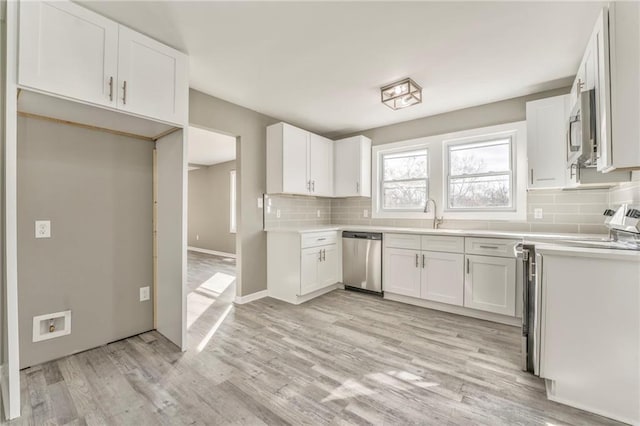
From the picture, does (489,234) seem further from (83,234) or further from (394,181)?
(83,234)

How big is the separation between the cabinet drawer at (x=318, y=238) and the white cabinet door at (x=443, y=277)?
1.26 meters

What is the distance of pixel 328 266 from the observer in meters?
3.92

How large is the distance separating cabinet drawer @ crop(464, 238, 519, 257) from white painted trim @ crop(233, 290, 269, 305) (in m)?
2.60

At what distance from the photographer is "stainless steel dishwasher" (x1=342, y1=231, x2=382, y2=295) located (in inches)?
148

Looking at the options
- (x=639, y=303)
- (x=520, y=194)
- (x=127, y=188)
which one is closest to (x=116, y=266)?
(x=127, y=188)

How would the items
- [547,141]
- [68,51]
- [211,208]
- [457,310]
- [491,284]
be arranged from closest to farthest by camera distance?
1. [68,51]
2. [547,141]
3. [491,284]
4. [457,310]
5. [211,208]

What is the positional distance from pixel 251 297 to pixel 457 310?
8.26 ft

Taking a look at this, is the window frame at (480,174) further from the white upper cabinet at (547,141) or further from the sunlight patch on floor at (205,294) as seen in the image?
the sunlight patch on floor at (205,294)

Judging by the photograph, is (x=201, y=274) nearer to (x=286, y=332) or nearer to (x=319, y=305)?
(x=319, y=305)

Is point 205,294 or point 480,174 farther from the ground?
point 480,174

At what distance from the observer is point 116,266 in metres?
2.46

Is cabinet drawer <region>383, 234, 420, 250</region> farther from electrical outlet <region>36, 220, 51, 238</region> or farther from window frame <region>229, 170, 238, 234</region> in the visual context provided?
window frame <region>229, 170, 238, 234</region>

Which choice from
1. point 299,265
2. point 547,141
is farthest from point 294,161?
point 547,141

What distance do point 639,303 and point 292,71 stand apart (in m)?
2.97
